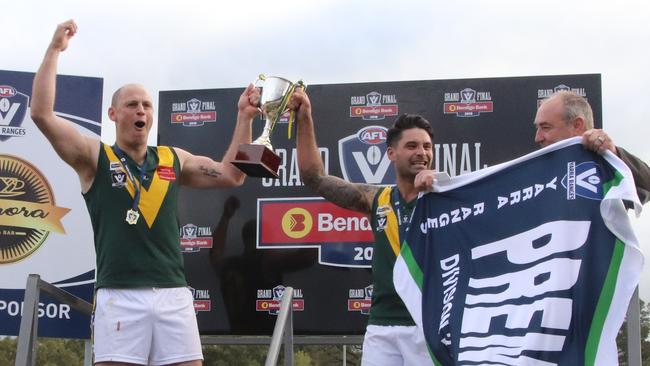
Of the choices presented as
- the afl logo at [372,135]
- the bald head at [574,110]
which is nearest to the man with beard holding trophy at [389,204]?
the bald head at [574,110]

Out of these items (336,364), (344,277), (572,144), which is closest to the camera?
(572,144)

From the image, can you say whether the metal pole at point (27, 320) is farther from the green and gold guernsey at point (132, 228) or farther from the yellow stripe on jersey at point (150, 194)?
the yellow stripe on jersey at point (150, 194)

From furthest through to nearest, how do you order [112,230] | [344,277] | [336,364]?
1. [336,364]
2. [344,277]
3. [112,230]

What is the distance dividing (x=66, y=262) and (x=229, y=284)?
3.87 feet

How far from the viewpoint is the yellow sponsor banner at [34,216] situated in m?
6.10

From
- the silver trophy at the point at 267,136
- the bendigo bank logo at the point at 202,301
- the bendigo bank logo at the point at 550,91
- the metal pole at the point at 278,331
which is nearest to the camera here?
the metal pole at the point at 278,331

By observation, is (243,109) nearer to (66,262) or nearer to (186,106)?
(186,106)

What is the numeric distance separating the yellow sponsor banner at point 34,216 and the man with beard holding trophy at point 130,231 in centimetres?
184

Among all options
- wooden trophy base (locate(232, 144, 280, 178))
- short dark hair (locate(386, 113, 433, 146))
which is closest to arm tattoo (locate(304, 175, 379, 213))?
short dark hair (locate(386, 113, 433, 146))

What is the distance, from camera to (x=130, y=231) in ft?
13.9

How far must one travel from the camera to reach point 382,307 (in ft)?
A: 14.7

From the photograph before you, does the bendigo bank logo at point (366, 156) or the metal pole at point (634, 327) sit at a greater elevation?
the bendigo bank logo at point (366, 156)

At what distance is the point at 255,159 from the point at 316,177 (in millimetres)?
690

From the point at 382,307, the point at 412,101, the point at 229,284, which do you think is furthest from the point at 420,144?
the point at 229,284
